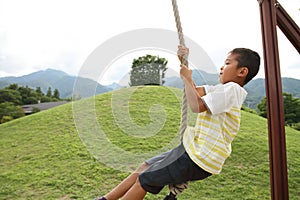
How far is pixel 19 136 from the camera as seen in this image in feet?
13.0

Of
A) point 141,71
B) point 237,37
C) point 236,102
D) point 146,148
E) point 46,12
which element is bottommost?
point 146,148

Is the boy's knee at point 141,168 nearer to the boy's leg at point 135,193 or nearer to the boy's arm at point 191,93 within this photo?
the boy's leg at point 135,193

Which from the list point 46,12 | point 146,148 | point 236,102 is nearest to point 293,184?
point 146,148

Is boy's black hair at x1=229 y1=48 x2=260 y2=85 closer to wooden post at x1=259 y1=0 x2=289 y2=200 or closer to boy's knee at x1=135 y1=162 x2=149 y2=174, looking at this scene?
wooden post at x1=259 y1=0 x2=289 y2=200

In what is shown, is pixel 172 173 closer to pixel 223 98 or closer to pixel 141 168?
pixel 141 168

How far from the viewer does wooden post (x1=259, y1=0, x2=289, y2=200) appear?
1.11m

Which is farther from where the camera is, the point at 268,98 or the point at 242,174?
the point at 242,174

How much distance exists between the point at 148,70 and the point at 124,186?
1.22ft

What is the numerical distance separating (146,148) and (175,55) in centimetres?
209

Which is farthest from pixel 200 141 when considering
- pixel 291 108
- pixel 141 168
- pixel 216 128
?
pixel 291 108

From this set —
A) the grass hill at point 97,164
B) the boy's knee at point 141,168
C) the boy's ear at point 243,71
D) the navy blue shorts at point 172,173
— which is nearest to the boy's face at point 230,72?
the boy's ear at point 243,71

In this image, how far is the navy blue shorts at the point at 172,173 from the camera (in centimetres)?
93

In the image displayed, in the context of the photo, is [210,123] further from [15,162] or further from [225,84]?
[15,162]

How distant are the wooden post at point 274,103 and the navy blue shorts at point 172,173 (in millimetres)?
315
